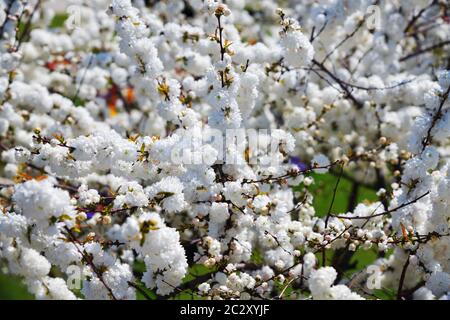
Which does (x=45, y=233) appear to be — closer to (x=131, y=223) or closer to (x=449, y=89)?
(x=131, y=223)

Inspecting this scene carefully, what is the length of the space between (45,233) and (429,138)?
2.16 meters

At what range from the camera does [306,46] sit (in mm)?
3455

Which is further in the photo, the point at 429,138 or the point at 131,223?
the point at 429,138

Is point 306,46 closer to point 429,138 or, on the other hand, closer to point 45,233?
point 429,138

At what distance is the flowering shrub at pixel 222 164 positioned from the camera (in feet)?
8.78

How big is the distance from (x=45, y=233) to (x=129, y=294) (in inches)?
24.4

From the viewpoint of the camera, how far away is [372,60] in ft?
16.8

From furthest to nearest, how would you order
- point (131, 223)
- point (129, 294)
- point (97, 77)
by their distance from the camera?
point (97, 77)
point (129, 294)
point (131, 223)

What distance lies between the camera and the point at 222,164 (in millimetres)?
3285

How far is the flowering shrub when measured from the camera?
2.68 meters

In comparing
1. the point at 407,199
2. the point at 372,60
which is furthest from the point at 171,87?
the point at 372,60

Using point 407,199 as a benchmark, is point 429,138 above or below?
above

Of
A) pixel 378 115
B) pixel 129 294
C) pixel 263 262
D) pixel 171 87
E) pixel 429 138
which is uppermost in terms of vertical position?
pixel 378 115

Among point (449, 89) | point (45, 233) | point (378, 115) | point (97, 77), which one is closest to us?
point (45, 233)
